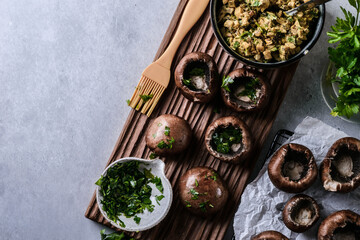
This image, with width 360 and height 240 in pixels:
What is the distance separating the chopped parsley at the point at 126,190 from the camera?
7.48 ft

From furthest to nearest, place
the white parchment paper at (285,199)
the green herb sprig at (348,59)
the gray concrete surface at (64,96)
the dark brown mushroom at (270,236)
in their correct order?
the gray concrete surface at (64,96), the white parchment paper at (285,199), the dark brown mushroom at (270,236), the green herb sprig at (348,59)

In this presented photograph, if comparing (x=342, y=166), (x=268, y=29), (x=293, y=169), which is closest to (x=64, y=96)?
(x=268, y=29)

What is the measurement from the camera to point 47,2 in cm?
262

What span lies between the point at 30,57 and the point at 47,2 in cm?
36

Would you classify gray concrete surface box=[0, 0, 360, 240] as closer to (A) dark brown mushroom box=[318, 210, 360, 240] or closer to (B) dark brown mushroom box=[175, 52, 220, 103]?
(B) dark brown mushroom box=[175, 52, 220, 103]

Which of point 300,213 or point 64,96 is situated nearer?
point 300,213

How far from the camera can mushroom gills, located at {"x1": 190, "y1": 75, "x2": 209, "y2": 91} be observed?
7.55 ft

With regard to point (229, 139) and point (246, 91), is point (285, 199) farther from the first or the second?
point (246, 91)

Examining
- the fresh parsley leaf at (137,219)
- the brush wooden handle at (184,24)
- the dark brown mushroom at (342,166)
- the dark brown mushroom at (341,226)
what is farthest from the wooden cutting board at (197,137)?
the dark brown mushroom at (341,226)

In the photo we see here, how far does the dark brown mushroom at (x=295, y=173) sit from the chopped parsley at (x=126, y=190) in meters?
0.62

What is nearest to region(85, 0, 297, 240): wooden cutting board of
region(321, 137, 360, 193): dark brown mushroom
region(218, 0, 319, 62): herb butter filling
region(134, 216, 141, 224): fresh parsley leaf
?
region(134, 216, 141, 224): fresh parsley leaf

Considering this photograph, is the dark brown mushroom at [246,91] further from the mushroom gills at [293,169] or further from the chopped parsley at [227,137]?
the mushroom gills at [293,169]

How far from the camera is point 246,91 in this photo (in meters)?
2.31

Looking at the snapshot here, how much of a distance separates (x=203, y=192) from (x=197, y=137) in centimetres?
35
